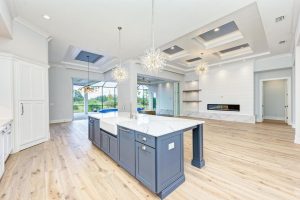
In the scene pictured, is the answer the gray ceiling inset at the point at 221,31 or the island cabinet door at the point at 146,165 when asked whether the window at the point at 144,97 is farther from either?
the island cabinet door at the point at 146,165

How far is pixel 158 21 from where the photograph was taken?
3381 millimetres

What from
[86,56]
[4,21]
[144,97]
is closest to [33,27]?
[4,21]

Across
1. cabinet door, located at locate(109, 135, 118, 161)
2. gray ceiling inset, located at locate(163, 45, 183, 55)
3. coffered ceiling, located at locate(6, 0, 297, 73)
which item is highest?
gray ceiling inset, located at locate(163, 45, 183, 55)

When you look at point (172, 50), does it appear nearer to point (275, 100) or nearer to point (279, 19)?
point (279, 19)

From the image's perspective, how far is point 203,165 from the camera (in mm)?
2646

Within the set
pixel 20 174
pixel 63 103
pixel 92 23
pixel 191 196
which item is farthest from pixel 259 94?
pixel 63 103

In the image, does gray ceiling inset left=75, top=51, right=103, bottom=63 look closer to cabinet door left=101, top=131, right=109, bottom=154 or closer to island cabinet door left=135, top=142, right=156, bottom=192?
cabinet door left=101, top=131, right=109, bottom=154

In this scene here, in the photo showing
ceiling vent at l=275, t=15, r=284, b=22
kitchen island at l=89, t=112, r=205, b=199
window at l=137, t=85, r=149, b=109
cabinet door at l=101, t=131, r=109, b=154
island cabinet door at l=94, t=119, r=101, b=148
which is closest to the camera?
kitchen island at l=89, t=112, r=205, b=199

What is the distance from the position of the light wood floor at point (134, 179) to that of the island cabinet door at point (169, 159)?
0.68ft

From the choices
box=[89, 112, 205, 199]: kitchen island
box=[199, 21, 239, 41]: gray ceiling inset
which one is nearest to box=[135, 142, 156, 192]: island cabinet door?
box=[89, 112, 205, 199]: kitchen island

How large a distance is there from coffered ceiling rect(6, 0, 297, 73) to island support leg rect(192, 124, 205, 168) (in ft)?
8.34

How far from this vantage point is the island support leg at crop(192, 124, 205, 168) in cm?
251

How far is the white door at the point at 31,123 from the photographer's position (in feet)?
11.3

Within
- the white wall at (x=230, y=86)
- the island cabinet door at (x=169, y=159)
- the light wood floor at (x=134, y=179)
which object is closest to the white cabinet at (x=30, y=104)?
the light wood floor at (x=134, y=179)
